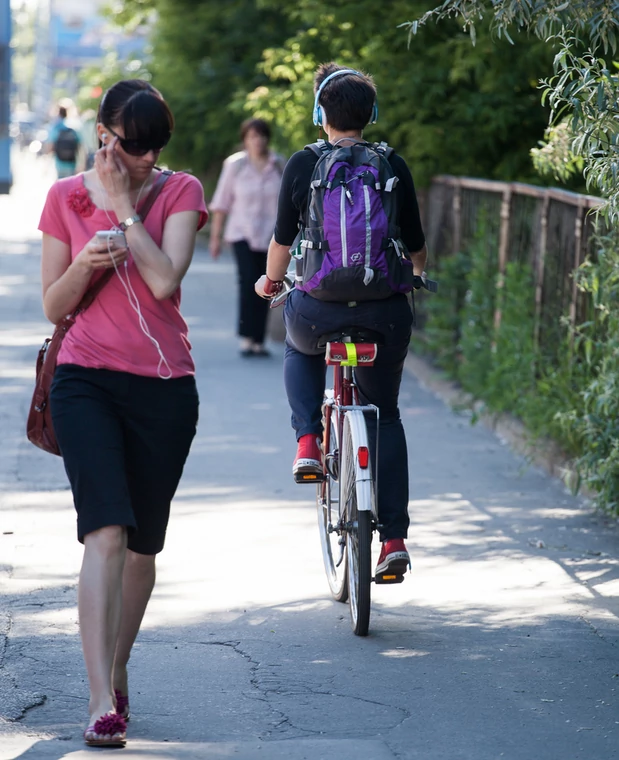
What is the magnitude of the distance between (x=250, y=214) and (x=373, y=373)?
7614mm

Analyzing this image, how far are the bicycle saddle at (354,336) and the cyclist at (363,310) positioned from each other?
0.06 feet

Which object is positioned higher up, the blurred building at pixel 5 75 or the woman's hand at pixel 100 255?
the blurred building at pixel 5 75

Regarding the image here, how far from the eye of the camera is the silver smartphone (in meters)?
4.16

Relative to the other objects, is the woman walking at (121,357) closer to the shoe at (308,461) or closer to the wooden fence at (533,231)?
the shoe at (308,461)

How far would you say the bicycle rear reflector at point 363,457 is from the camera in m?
Answer: 5.26

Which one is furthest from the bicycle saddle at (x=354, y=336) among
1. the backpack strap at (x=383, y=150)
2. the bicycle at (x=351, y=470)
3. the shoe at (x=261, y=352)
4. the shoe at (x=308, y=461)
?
the shoe at (x=261, y=352)

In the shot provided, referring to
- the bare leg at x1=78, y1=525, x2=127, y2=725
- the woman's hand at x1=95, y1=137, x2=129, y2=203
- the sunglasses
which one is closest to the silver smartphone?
the woman's hand at x1=95, y1=137, x2=129, y2=203

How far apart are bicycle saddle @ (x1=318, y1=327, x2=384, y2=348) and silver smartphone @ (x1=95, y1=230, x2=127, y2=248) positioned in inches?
55.3

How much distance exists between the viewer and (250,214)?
12992 mm

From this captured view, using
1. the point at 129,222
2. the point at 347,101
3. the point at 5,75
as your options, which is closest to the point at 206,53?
the point at 5,75

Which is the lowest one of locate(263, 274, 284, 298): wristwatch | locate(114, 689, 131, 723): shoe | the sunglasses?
locate(114, 689, 131, 723): shoe

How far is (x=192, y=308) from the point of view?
17234 mm

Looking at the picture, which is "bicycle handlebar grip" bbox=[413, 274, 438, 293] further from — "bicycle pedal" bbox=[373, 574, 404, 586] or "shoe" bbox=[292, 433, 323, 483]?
"bicycle pedal" bbox=[373, 574, 404, 586]

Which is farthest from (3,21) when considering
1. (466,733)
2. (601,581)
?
(466,733)
